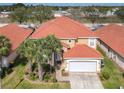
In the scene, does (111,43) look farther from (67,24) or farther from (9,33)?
(9,33)

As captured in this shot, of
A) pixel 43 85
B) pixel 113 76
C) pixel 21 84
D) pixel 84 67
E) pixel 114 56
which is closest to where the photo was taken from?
pixel 43 85

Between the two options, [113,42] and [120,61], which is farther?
[113,42]

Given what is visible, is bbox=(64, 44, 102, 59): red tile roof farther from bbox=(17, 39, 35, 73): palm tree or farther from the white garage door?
bbox=(17, 39, 35, 73): palm tree

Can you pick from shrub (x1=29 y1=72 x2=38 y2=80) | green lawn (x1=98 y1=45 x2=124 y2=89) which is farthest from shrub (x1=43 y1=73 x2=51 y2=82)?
green lawn (x1=98 y1=45 x2=124 y2=89)

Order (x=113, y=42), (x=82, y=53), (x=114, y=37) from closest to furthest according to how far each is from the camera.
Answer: (x=82, y=53)
(x=113, y=42)
(x=114, y=37)

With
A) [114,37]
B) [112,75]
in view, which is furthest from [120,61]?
[114,37]

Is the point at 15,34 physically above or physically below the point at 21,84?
above

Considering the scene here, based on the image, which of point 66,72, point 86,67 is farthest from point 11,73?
point 86,67

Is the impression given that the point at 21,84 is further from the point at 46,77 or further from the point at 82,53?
the point at 82,53
